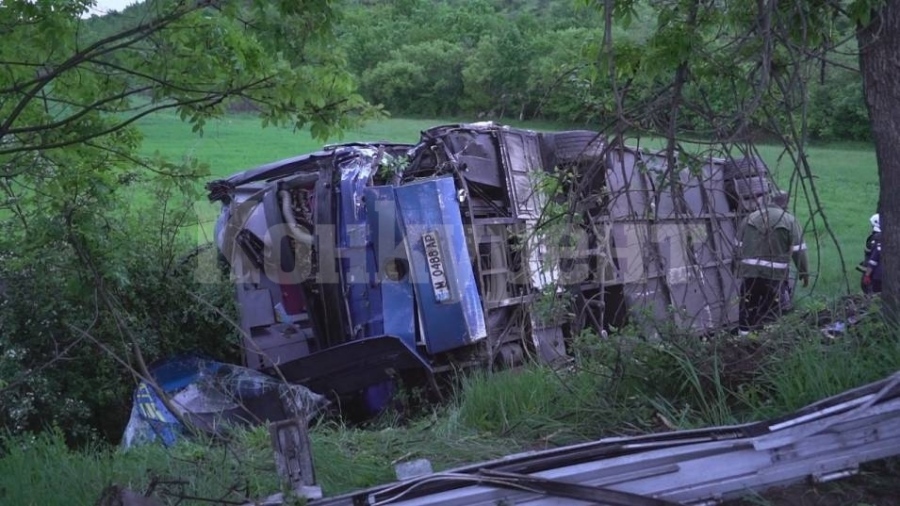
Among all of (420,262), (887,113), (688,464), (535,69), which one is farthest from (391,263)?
(688,464)

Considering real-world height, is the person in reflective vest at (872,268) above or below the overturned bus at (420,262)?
below

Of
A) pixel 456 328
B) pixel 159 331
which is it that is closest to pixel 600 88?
pixel 456 328

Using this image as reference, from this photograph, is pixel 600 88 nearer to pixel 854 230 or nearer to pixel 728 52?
pixel 728 52

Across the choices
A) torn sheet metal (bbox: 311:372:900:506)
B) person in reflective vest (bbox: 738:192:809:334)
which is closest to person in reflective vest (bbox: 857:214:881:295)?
person in reflective vest (bbox: 738:192:809:334)

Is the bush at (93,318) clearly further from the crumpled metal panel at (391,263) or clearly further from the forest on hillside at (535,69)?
the forest on hillside at (535,69)

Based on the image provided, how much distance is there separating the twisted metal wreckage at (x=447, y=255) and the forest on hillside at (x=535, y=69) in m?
0.33

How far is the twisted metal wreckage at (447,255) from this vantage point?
5871mm

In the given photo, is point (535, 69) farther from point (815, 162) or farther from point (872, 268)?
point (815, 162)

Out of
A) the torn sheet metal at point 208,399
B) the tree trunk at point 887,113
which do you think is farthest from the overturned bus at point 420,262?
the tree trunk at point 887,113

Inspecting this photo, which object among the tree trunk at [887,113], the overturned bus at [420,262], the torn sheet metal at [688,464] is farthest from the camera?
the overturned bus at [420,262]

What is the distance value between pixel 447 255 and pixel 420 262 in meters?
0.23

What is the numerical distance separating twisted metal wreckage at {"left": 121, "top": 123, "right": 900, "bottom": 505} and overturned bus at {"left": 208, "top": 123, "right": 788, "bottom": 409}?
0.01 meters

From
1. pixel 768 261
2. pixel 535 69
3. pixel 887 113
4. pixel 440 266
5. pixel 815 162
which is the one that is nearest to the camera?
pixel 887 113

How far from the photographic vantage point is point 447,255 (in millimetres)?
7902
